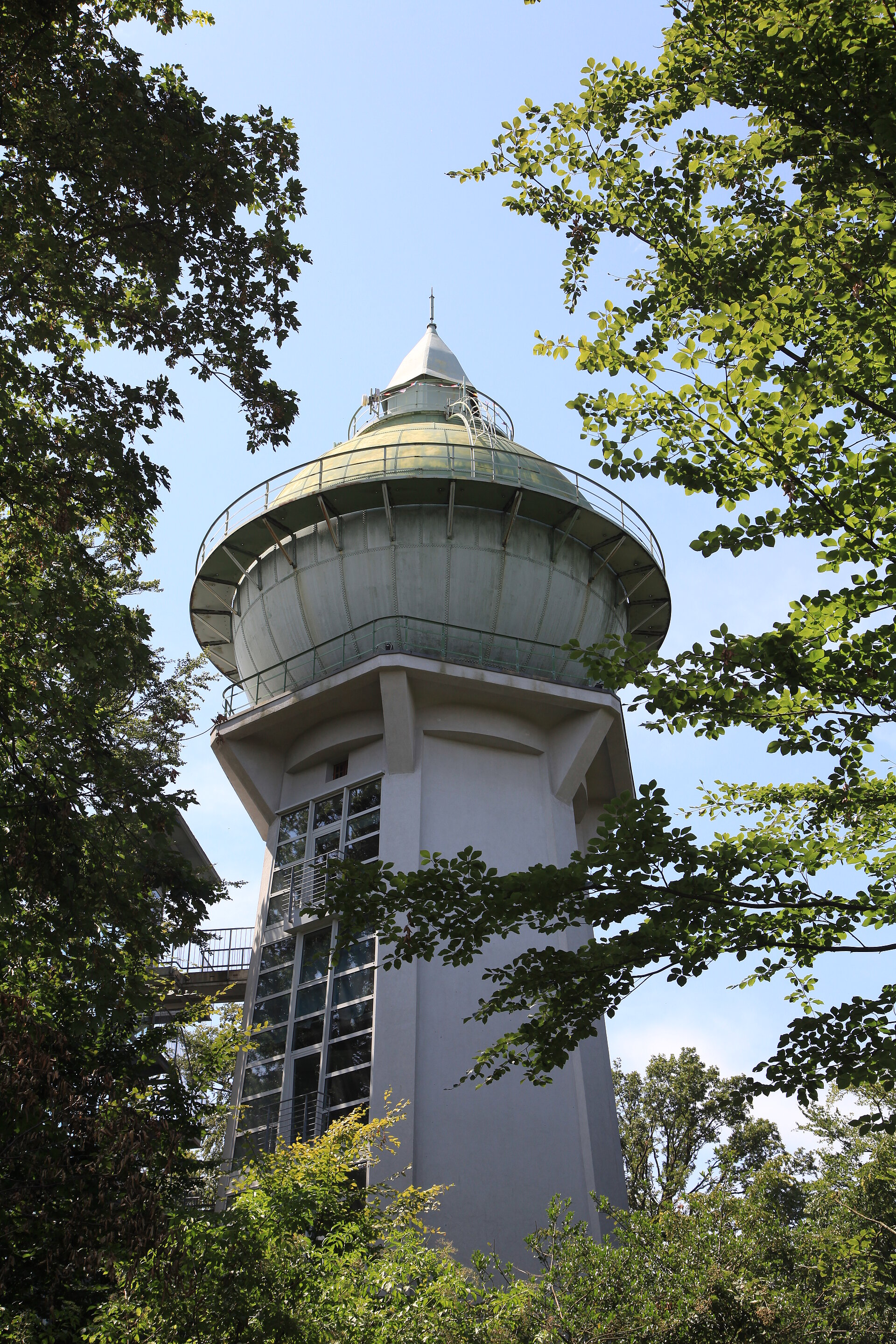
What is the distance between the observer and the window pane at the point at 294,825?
898 inches

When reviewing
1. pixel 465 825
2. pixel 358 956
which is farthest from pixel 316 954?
pixel 465 825

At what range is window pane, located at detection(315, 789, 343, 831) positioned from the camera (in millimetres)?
22266

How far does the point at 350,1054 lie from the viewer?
62.4 ft

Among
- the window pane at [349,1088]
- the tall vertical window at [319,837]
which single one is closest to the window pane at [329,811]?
the tall vertical window at [319,837]

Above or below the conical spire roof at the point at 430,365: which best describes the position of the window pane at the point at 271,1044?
below

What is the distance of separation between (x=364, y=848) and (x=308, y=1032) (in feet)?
11.2

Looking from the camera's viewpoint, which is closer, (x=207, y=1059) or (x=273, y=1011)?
(x=207, y=1059)

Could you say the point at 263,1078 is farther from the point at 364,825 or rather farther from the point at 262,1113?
the point at 364,825

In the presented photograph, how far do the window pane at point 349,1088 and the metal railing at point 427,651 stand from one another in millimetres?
7575

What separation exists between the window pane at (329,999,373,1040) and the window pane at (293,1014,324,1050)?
265mm

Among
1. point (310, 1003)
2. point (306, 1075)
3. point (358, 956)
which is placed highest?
point (358, 956)

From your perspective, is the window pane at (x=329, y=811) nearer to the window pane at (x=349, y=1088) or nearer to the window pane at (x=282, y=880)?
the window pane at (x=282, y=880)

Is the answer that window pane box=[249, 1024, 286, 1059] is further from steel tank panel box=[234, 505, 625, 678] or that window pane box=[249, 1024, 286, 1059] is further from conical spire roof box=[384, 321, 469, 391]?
conical spire roof box=[384, 321, 469, 391]

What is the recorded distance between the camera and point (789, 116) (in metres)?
8.94
